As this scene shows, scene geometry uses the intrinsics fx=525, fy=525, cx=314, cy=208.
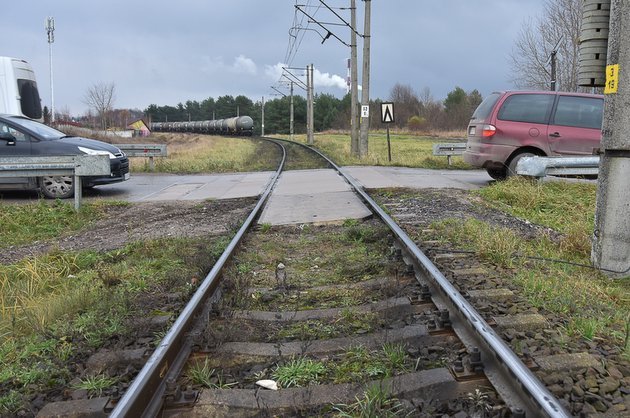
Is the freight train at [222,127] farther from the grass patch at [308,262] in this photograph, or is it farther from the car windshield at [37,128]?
the grass patch at [308,262]

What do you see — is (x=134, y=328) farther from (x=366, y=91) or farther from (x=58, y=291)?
(x=366, y=91)

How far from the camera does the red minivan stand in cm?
1002

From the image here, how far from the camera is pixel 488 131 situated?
10.5 m

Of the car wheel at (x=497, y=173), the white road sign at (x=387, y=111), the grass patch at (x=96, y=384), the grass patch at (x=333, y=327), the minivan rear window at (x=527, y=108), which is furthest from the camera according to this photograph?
the white road sign at (x=387, y=111)

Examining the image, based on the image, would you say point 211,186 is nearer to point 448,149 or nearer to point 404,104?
point 448,149

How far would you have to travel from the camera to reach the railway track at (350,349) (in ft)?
8.23

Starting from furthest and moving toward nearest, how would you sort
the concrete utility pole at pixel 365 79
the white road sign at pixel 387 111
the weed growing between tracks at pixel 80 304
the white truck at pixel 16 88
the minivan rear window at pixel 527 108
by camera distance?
the concrete utility pole at pixel 365 79, the white road sign at pixel 387 111, the white truck at pixel 16 88, the minivan rear window at pixel 527 108, the weed growing between tracks at pixel 80 304

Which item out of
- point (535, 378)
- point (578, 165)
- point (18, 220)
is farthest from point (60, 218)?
point (578, 165)

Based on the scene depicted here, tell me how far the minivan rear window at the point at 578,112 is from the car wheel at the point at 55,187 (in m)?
9.63

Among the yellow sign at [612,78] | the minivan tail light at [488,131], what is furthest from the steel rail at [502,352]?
the minivan tail light at [488,131]

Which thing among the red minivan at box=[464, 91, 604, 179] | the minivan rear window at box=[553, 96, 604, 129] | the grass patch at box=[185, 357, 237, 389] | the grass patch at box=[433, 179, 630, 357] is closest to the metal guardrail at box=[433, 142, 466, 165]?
the red minivan at box=[464, 91, 604, 179]

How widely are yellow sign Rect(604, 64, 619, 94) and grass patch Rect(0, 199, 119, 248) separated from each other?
6873mm

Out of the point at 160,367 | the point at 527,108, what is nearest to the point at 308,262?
the point at 160,367

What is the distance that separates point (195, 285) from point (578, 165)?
7268mm
